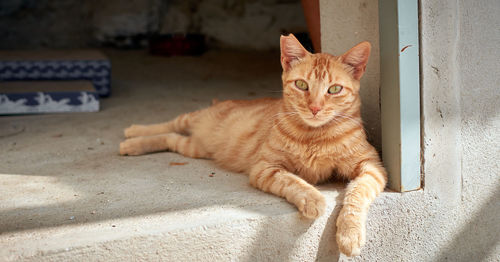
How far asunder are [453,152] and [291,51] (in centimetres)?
106

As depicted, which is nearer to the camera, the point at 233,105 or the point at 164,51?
the point at 233,105

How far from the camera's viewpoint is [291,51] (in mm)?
2545

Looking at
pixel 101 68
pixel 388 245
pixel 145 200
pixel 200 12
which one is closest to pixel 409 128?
pixel 388 245

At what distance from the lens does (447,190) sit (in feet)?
8.16

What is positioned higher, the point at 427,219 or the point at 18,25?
the point at 18,25

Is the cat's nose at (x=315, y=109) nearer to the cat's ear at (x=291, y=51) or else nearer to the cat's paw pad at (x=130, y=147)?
the cat's ear at (x=291, y=51)

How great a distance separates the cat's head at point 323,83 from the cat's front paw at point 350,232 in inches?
20.5

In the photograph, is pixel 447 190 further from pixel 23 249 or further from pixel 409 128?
pixel 23 249

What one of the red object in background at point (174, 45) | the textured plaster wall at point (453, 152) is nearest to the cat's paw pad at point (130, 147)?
the textured plaster wall at point (453, 152)

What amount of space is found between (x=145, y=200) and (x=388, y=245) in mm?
1307

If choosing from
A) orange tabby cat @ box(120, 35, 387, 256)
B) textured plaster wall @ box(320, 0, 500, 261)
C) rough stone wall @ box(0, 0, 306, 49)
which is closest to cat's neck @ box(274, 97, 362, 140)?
orange tabby cat @ box(120, 35, 387, 256)

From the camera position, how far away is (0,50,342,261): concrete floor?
1.89 metres

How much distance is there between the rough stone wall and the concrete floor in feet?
15.8

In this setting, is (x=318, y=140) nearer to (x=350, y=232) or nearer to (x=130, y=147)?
(x=350, y=232)
